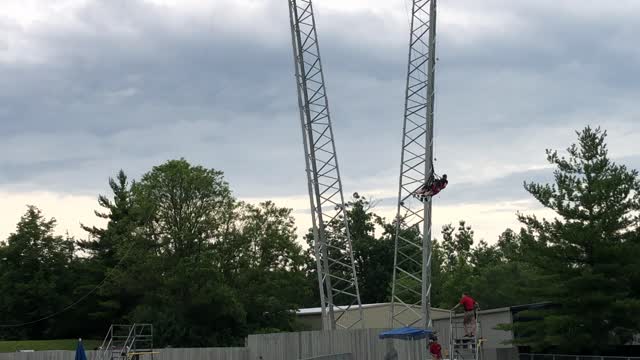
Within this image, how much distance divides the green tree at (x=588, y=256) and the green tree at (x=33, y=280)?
2148 inches

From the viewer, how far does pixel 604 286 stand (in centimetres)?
3712

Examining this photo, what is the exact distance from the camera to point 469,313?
87.3 feet

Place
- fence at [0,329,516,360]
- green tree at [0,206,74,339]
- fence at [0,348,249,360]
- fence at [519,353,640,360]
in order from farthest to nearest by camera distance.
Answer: green tree at [0,206,74,339]
fence at [0,348,249,360]
fence at [0,329,516,360]
fence at [519,353,640,360]

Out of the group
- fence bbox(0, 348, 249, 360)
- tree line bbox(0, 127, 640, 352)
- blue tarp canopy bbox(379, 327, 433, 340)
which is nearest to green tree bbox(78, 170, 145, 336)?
tree line bbox(0, 127, 640, 352)

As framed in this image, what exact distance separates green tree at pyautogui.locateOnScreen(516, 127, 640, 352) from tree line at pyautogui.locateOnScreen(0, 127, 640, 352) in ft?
0.21

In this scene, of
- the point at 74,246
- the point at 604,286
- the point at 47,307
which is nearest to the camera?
the point at 604,286

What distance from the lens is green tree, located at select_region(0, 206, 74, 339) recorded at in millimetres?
81625

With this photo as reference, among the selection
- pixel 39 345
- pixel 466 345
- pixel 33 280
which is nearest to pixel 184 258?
pixel 39 345

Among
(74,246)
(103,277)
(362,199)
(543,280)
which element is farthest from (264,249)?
(362,199)

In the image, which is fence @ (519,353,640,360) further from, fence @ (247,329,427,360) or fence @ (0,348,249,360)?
fence @ (0,348,249,360)

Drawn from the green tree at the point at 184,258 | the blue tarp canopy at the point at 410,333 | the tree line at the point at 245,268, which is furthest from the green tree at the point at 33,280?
the blue tarp canopy at the point at 410,333

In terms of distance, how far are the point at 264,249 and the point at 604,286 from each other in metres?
37.6

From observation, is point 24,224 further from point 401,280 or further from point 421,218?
point 421,218

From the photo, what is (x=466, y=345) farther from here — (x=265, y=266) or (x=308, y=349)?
(x=265, y=266)
